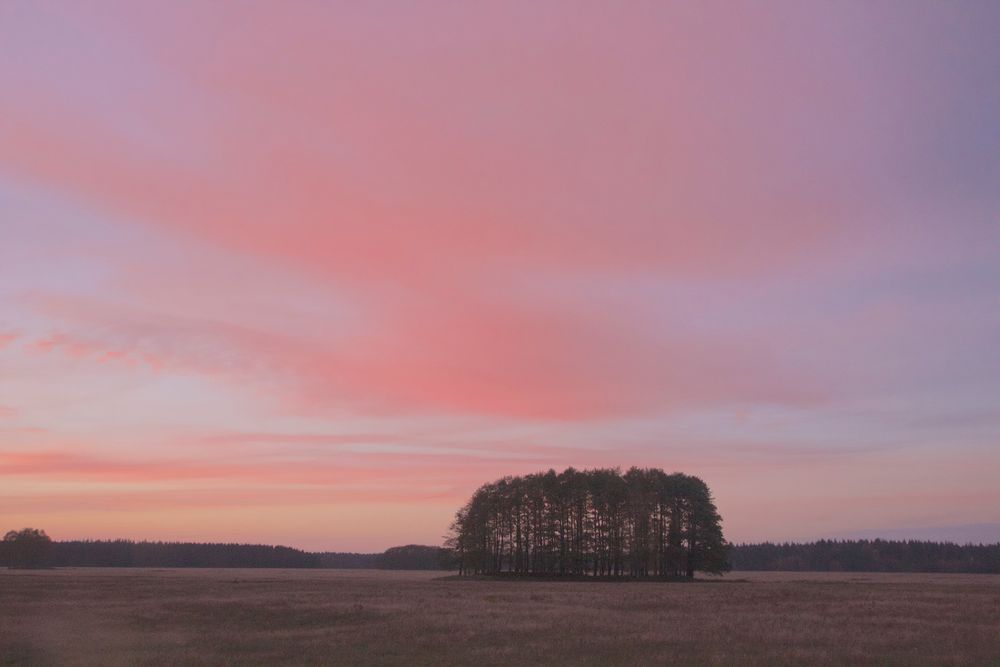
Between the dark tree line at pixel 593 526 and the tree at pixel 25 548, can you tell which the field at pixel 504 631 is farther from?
the tree at pixel 25 548

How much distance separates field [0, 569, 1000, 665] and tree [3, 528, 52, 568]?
155619 mm

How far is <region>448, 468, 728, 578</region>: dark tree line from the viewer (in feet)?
345

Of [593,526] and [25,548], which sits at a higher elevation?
[593,526]

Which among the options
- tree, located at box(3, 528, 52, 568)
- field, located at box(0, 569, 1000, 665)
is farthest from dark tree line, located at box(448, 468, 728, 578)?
tree, located at box(3, 528, 52, 568)

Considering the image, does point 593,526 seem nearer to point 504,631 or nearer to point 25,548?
point 504,631

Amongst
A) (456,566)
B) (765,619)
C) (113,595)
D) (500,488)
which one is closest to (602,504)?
(500,488)

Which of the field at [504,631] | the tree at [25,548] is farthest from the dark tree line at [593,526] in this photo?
the tree at [25,548]

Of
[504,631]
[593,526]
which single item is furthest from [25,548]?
[504,631]

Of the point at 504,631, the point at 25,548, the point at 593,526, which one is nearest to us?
the point at 504,631

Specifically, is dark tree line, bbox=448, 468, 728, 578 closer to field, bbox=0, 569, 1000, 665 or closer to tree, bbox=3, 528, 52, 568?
field, bbox=0, 569, 1000, 665

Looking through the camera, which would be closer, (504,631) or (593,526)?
(504,631)

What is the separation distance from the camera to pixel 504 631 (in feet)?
104

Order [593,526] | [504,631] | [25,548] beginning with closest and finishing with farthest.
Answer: [504,631]
[593,526]
[25,548]

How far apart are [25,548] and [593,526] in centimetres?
14519
